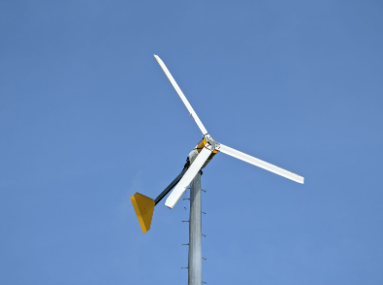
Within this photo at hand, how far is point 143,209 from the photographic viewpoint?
33.6 metres

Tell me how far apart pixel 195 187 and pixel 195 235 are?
3340 mm

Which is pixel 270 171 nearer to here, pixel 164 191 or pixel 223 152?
pixel 223 152

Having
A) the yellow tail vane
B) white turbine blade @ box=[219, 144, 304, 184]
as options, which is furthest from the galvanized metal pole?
the yellow tail vane

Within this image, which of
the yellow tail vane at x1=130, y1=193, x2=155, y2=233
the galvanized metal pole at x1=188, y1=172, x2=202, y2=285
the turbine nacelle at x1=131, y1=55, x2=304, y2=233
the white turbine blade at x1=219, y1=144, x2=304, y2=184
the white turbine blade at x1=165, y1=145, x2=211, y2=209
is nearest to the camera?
the white turbine blade at x1=165, y1=145, x2=211, y2=209

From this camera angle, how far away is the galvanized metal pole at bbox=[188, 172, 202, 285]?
29328mm

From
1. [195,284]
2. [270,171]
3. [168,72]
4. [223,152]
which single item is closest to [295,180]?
[270,171]

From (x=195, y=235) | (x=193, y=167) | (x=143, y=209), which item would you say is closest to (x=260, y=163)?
(x=193, y=167)

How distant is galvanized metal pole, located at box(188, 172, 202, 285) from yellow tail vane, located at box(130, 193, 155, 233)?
383cm

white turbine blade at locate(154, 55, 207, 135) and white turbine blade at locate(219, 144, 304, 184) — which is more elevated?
white turbine blade at locate(154, 55, 207, 135)

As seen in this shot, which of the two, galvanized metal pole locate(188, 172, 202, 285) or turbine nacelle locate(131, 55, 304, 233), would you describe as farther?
galvanized metal pole locate(188, 172, 202, 285)

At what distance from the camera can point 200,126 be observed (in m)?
32.2

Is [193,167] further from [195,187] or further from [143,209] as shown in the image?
[143,209]

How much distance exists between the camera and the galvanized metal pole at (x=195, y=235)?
29.3 meters

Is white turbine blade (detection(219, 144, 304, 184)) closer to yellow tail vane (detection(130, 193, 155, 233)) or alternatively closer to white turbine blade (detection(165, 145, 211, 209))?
white turbine blade (detection(165, 145, 211, 209))
